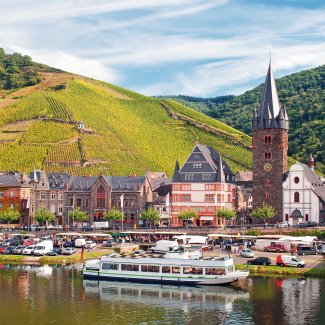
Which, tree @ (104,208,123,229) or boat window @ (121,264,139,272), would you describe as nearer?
boat window @ (121,264,139,272)

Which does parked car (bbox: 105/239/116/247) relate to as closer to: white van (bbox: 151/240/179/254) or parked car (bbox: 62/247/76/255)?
parked car (bbox: 62/247/76/255)

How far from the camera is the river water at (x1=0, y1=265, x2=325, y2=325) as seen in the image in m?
52.2

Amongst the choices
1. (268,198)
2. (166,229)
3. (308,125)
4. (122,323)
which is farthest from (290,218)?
(308,125)

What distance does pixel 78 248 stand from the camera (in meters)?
96.5

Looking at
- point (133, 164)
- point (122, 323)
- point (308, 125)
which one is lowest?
point (122, 323)

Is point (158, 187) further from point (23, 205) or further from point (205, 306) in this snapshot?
point (205, 306)

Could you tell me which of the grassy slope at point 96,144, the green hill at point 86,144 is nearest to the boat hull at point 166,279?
the green hill at point 86,144

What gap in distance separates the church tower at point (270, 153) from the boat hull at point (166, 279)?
5067 cm

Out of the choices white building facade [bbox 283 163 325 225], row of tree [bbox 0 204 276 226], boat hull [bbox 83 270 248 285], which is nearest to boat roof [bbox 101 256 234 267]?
boat hull [bbox 83 270 248 285]

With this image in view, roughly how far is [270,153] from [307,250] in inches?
1281

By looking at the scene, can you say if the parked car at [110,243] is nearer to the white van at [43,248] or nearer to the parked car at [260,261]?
the white van at [43,248]

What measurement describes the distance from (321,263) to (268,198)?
128 feet

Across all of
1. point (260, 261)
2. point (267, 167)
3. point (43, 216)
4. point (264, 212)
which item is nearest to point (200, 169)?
point (267, 167)

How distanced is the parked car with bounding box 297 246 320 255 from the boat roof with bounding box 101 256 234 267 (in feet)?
69.2
